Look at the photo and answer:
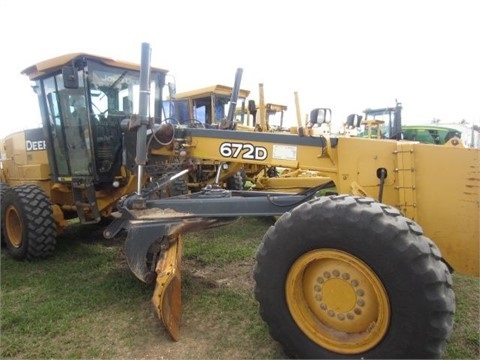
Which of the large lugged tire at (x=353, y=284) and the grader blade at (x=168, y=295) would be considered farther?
the grader blade at (x=168, y=295)

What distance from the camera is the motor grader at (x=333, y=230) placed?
2197 millimetres

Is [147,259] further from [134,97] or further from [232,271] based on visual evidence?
A: [134,97]

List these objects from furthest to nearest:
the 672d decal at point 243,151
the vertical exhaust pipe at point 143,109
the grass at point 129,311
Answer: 1. the vertical exhaust pipe at point 143,109
2. the 672d decal at point 243,151
3. the grass at point 129,311

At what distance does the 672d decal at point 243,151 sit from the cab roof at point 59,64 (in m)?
2.35

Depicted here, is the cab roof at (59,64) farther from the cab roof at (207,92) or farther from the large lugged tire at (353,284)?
the cab roof at (207,92)

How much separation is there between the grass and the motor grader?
258 millimetres

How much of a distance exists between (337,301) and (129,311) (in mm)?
1878

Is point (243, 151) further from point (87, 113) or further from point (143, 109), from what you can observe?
point (87, 113)

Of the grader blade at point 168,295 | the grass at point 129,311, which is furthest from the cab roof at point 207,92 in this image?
the grader blade at point 168,295

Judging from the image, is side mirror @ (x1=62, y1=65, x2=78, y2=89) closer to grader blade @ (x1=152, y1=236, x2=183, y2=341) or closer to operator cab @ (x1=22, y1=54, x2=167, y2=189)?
operator cab @ (x1=22, y1=54, x2=167, y2=189)

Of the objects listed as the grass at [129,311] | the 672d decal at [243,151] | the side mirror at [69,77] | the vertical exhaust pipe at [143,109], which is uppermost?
the side mirror at [69,77]

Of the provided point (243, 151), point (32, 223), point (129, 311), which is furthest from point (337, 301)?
point (32, 223)

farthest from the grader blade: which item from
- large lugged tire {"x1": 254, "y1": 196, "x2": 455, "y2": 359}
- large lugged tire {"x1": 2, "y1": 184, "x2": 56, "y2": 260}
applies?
large lugged tire {"x1": 2, "y1": 184, "x2": 56, "y2": 260}

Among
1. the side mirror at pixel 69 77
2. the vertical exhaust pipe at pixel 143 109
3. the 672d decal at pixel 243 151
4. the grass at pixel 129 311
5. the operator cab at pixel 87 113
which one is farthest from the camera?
the operator cab at pixel 87 113
